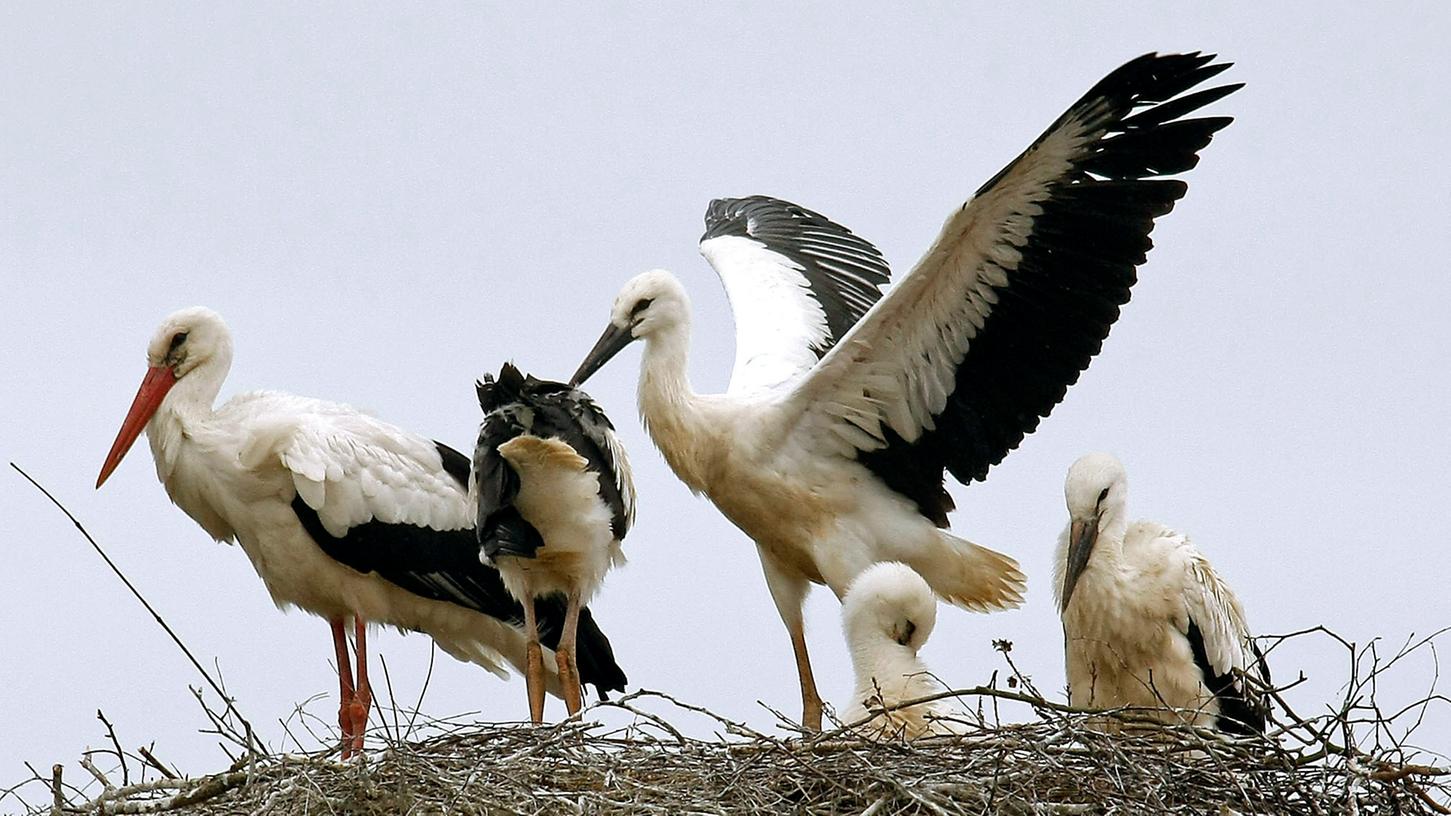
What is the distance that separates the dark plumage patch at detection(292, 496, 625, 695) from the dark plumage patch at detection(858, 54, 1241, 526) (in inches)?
48.5

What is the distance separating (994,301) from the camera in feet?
24.3

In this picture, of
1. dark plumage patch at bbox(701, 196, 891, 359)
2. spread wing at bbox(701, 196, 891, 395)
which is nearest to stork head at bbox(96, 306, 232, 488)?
spread wing at bbox(701, 196, 891, 395)

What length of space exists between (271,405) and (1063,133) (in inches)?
117

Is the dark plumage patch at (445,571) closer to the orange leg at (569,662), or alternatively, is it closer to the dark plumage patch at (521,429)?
the orange leg at (569,662)

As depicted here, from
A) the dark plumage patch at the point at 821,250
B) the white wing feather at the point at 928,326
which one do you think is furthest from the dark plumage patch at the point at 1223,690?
the dark plumage patch at the point at 821,250

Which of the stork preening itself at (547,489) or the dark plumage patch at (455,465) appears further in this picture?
the dark plumage patch at (455,465)

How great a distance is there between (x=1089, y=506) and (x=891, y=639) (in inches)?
29.0

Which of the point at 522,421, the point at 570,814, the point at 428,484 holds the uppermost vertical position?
the point at 428,484

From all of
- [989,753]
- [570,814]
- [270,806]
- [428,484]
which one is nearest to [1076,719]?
[989,753]

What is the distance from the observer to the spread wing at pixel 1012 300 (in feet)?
23.0

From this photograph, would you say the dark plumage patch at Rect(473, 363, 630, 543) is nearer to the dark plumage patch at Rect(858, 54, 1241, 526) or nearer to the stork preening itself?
the stork preening itself

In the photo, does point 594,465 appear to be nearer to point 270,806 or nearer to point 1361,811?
point 270,806

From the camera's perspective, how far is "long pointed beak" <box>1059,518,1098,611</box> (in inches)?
275

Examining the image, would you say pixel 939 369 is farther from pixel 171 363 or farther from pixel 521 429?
pixel 171 363
